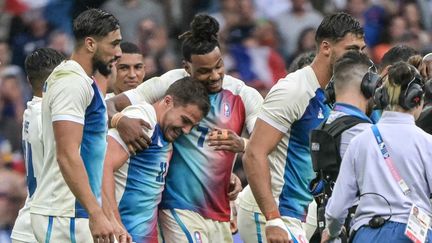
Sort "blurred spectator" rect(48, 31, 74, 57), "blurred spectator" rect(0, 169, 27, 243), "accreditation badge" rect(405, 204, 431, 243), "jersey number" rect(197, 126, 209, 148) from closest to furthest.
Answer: "accreditation badge" rect(405, 204, 431, 243)
"jersey number" rect(197, 126, 209, 148)
"blurred spectator" rect(0, 169, 27, 243)
"blurred spectator" rect(48, 31, 74, 57)

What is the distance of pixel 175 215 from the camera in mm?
10477

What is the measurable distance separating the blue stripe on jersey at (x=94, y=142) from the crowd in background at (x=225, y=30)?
6.51 m

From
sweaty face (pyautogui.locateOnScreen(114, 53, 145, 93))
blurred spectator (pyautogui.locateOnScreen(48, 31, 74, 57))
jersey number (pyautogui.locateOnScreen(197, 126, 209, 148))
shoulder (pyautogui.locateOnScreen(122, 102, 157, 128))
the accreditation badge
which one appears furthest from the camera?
blurred spectator (pyautogui.locateOnScreen(48, 31, 74, 57))

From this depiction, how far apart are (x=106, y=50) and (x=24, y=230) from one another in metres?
1.80

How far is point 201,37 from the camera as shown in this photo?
10500 mm

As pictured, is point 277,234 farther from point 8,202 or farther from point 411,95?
point 8,202

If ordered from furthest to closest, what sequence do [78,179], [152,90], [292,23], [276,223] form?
1. [292,23]
2. [152,90]
3. [276,223]
4. [78,179]

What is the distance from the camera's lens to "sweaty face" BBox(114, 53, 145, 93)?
11.7 metres

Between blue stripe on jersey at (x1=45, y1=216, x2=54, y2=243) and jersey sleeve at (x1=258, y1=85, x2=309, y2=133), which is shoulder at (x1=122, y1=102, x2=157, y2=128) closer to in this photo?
jersey sleeve at (x1=258, y1=85, x2=309, y2=133)

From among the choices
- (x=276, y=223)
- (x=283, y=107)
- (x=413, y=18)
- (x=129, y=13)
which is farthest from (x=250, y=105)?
(x=413, y=18)

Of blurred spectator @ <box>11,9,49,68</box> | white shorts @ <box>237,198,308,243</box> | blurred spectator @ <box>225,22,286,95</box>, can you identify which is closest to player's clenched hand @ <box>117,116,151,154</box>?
white shorts @ <box>237,198,308,243</box>

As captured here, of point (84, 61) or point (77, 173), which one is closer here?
point (77, 173)

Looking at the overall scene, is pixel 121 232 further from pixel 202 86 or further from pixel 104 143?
pixel 202 86

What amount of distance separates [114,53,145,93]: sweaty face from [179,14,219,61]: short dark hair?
122 centimetres
